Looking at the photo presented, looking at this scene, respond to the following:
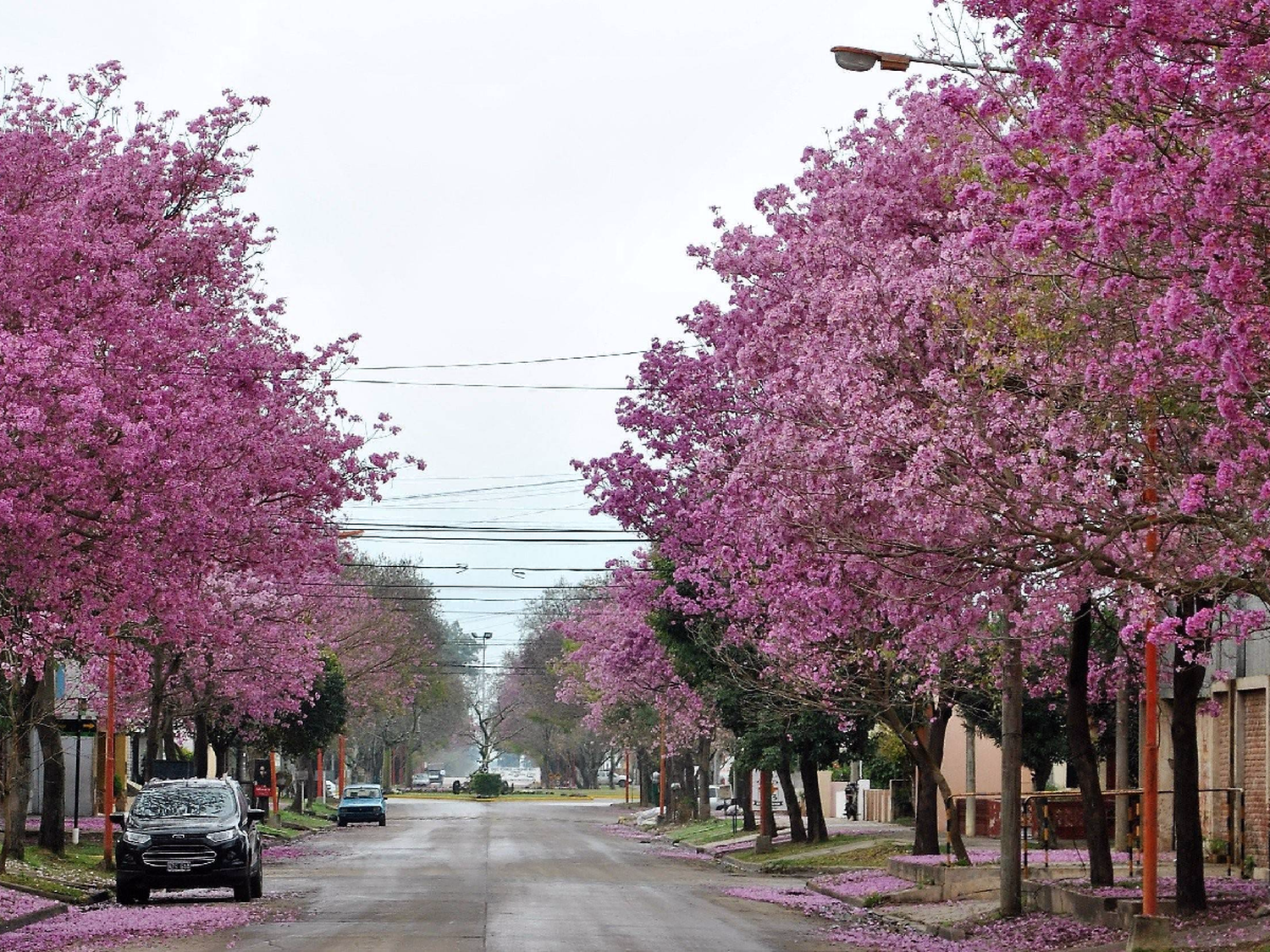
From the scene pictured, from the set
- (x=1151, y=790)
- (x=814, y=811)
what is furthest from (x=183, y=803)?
(x=814, y=811)

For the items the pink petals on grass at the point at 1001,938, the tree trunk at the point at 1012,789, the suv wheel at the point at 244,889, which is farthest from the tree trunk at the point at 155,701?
the tree trunk at the point at 1012,789

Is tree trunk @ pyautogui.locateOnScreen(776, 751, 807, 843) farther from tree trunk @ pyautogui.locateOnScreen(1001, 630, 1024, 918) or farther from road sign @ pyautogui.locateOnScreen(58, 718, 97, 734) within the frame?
tree trunk @ pyautogui.locateOnScreen(1001, 630, 1024, 918)

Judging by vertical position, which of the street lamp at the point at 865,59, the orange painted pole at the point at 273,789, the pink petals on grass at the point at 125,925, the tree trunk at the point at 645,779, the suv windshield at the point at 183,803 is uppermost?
the street lamp at the point at 865,59

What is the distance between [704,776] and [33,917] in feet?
144

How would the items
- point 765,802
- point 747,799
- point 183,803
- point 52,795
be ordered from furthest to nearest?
1. point 747,799
2. point 765,802
3. point 52,795
4. point 183,803

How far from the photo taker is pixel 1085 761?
73.9ft

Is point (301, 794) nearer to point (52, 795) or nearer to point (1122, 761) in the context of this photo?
point (52, 795)

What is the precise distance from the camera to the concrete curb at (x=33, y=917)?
22.7m

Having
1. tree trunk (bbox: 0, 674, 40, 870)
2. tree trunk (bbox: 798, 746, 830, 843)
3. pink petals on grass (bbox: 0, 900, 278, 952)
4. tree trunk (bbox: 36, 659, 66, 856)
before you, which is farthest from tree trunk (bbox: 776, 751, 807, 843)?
pink petals on grass (bbox: 0, 900, 278, 952)

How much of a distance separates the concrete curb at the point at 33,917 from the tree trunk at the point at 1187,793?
529 inches

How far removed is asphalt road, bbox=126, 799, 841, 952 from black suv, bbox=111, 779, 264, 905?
3.83 feet

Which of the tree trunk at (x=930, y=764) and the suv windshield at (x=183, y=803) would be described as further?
the tree trunk at (x=930, y=764)

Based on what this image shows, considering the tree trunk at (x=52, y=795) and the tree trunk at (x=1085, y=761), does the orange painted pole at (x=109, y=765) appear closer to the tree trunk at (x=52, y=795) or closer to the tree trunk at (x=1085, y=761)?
the tree trunk at (x=52, y=795)

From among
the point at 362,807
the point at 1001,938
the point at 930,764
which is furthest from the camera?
the point at 362,807
